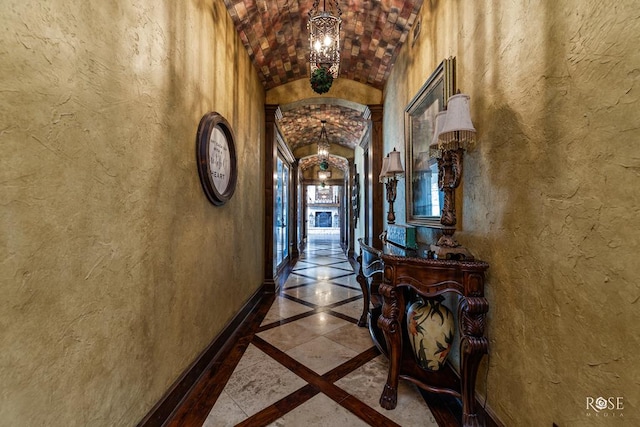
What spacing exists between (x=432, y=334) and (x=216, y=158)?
6.73 ft

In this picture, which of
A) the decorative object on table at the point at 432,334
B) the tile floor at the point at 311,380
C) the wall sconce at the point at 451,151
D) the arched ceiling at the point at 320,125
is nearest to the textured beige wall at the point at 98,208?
the tile floor at the point at 311,380

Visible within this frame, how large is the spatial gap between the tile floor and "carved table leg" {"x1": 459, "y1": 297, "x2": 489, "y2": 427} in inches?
9.0

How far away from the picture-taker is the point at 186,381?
1.62 meters

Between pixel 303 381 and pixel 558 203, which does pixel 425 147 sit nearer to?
pixel 558 203

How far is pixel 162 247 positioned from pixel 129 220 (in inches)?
11.4

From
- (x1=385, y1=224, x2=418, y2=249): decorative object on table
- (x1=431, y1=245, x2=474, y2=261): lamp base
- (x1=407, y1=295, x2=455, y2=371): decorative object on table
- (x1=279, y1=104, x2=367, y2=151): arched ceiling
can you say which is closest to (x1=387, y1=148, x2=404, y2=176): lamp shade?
(x1=385, y1=224, x2=418, y2=249): decorative object on table

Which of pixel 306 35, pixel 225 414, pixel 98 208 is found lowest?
pixel 225 414

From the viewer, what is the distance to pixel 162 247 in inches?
56.0

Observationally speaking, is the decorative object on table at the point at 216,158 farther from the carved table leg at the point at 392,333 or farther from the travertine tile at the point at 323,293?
the travertine tile at the point at 323,293

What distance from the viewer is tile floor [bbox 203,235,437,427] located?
1.46 metres

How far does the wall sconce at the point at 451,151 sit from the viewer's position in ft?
4.48

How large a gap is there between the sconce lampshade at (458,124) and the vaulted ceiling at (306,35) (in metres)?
1.70

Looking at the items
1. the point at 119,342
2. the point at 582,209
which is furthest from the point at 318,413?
the point at 582,209

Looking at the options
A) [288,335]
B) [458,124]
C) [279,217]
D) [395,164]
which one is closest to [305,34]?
[395,164]
